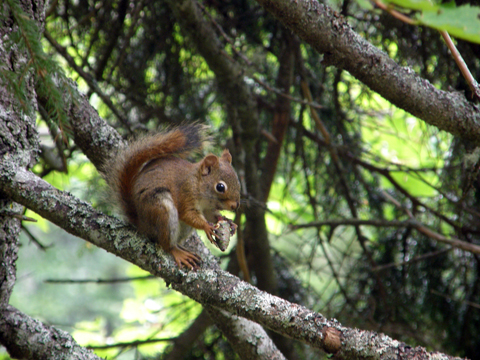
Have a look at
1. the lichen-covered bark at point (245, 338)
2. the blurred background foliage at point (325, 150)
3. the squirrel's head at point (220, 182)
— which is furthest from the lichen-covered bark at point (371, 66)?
the lichen-covered bark at point (245, 338)

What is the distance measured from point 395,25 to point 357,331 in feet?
5.55

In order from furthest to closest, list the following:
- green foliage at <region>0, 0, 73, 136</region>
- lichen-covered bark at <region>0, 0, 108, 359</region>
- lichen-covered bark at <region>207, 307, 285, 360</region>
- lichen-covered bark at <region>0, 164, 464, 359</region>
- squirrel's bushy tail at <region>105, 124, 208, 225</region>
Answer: squirrel's bushy tail at <region>105, 124, 208, 225</region> → lichen-covered bark at <region>207, 307, 285, 360</region> → lichen-covered bark at <region>0, 0, 108, 359</region> → lichen-covered bark at <region>0, 164, 464, 359</region> → green foliage at <region>0, 0, 73, 136</region>

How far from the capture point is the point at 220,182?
183 cm

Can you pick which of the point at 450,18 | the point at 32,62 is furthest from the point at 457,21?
the point at 32,62

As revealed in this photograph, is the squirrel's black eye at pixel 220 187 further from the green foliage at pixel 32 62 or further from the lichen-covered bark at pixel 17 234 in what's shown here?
the green foliage at pixel 32 62

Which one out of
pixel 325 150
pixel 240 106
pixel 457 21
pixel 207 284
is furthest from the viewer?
pixel 325 150

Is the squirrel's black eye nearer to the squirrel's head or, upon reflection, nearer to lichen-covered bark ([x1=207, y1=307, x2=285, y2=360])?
the squirrel's head

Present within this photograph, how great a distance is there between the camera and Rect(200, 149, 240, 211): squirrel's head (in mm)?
1828

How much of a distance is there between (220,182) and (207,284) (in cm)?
72

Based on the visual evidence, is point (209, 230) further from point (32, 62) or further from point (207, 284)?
point (32, 62)

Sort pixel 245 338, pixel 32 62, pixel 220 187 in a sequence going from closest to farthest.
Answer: pixel 32 62 → pixel 245 338 → pixel 220 187

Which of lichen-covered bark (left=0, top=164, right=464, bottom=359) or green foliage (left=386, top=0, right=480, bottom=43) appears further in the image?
lichen-covered bark (left=0, top=164, right=464, bottom=359)

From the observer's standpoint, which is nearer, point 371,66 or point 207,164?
point 371,66

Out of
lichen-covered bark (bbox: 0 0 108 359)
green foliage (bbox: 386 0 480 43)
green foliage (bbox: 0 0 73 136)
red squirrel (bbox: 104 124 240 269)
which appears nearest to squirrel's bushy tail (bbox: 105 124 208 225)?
red squirrel (bbox: 104 124 240 269)
